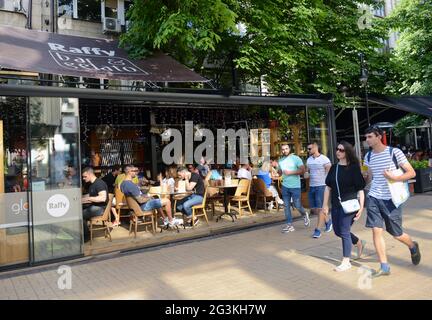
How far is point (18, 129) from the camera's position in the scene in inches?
372

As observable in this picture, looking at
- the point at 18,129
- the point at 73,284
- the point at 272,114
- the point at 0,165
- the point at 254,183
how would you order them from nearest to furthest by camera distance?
the point at 73,284
the point at 0,165
the point at 18,129
the point at 254,183
the point at 272,114

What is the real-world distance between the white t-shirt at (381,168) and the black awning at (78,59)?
4793 millimetres

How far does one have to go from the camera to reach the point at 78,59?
8.33 m

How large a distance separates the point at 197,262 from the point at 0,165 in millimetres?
3628

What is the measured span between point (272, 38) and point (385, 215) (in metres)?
7.27

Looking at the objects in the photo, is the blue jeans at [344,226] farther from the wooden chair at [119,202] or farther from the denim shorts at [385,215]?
the wooden chair at [119,202]

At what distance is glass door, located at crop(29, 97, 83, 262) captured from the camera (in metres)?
6.59

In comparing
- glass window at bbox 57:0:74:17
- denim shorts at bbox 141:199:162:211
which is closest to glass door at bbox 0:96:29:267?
denim shorts at bbox 141:199:162:211

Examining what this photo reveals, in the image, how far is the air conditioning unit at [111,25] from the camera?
555 inches

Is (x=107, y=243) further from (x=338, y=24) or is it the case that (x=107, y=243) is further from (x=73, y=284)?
(x=338, y=24)

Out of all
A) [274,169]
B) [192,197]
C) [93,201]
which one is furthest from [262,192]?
[93,201]

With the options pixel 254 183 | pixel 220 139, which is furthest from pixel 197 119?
pixel 254 183

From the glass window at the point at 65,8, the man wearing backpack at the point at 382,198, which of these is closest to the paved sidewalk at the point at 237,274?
the man wearing backpack at the point at 382,198

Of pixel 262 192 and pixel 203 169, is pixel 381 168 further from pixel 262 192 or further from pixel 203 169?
pixel 203 169
